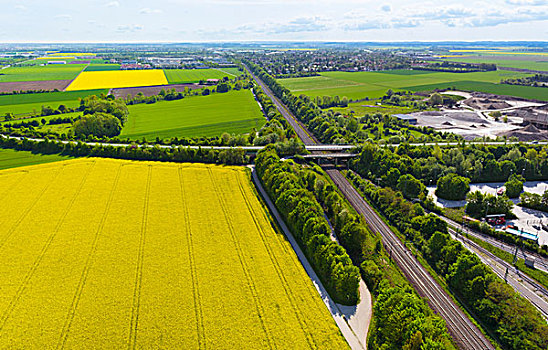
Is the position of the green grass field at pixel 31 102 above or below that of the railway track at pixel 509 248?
above

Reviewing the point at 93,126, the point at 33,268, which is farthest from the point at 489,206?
the point at 93,126

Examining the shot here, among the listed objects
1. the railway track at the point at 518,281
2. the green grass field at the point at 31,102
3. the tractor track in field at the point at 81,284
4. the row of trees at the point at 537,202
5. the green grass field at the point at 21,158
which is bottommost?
the railway track at the point at 518,281

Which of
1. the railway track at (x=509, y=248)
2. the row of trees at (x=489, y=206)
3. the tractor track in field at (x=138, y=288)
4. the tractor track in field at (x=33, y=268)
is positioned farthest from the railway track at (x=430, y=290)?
the tractor track in field at (x=33, y=268)

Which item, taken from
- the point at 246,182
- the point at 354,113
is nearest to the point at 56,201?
the point at 246,182

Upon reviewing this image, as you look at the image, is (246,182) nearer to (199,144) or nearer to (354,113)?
(199,144)

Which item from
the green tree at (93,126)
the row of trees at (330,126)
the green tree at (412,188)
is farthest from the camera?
the green tree at (93,126)

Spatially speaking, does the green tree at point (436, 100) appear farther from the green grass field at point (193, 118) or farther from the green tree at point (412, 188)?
the green tree at point (412, 188)

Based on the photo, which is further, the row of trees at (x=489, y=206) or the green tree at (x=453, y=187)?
the green tree at (x=453, y=187)

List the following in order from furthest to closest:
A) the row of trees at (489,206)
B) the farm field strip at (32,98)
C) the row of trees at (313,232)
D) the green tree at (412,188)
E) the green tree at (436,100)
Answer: the green tree at (436,100) < the farm field strip at (32,98) < the green tree at (412,188) < the row of trees at (489,206) < the row of trees at (313,232)
